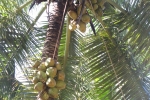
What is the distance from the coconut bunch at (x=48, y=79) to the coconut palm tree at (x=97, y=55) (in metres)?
0.39

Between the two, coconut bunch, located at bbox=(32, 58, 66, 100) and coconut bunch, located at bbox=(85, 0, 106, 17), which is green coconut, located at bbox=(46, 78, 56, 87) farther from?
coconut bunch, located at bbox=(85, 0, 106, 17)

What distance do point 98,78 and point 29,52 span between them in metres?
1.26

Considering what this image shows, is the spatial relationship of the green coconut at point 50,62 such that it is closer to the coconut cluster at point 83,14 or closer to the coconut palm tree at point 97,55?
the coconut palm tree at point 97,55

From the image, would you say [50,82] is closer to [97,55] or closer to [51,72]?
[51,72]

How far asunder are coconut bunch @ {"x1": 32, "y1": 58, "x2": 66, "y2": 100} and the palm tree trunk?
8.0 inches

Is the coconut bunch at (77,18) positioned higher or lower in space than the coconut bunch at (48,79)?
higher

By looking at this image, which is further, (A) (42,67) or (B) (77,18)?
(B) (77,18)

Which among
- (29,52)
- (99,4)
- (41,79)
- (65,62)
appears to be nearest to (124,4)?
(99,4)

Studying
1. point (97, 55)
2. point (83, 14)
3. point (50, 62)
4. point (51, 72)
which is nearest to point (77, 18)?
point (83, 14)

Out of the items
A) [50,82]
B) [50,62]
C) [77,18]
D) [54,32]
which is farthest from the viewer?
[54,32]

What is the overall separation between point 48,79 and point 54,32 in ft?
2.65

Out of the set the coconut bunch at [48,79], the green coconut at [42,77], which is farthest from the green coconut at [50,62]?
the green coconut at [42,77]

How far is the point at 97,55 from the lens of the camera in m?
5.41

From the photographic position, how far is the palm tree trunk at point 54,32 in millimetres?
4105
